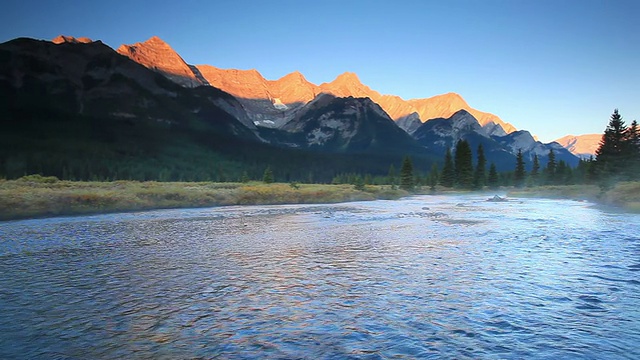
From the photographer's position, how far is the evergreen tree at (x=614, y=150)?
6538 centimetres

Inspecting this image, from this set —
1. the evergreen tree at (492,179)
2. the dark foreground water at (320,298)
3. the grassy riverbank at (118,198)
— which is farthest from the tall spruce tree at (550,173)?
the dark foreground water at (320,298)

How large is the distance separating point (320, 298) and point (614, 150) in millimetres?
77743

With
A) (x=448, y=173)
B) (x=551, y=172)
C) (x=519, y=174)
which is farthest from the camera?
(x=519, y=174)

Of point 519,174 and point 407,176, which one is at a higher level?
point 519,174

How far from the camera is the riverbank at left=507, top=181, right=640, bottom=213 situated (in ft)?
151

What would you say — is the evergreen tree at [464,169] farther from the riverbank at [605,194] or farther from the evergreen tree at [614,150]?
the evergreen tree at [614,150]

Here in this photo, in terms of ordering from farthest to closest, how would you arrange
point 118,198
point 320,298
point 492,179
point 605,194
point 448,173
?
point 492,179
point 448,173
point 605,194
point 118,198
point 320,298

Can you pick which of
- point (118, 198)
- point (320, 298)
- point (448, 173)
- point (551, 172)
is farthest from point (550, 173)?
point (320, 298)

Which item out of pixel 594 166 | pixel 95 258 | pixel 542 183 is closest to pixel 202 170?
pixel 542 183

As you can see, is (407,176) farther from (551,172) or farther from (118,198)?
(118,198)

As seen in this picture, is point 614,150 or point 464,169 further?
point 464,169

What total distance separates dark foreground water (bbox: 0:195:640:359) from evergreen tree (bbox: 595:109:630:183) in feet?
177

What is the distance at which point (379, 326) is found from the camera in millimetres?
9273

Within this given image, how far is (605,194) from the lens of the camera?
57844 millimetres
